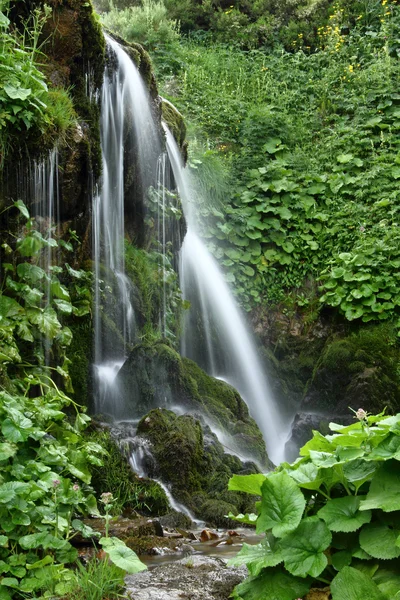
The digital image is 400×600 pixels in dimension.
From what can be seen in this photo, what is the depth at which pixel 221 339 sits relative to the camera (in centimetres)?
848

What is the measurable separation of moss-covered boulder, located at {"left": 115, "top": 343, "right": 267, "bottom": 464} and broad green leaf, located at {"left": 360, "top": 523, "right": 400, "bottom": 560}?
3.61m

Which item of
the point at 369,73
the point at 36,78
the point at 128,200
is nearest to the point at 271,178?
the point at 369,73

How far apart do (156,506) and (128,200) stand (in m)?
3.69

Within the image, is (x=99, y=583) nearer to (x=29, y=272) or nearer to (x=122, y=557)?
(x=122, y=557)

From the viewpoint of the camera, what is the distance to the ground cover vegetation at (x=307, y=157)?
9.18 meters

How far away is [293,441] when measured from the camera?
24.5 ft

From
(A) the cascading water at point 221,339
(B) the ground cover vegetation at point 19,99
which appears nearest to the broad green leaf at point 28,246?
(B) the ground cover vegetation at point 19,99

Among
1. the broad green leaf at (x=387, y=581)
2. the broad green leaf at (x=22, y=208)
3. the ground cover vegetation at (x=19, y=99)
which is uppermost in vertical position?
the ground cover vegetation at (x=19, y=99)

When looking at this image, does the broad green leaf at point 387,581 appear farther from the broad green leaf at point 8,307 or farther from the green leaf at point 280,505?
the broad green leaf at point 8,307

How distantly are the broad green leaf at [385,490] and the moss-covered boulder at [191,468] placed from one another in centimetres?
235

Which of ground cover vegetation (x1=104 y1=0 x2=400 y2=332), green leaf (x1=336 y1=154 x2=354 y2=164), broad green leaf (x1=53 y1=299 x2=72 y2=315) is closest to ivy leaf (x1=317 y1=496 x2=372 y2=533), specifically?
broad green leaf (x1=53 y1=299 x2=72 y2=315)

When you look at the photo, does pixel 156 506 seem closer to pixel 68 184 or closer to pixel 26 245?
pixel 26 245

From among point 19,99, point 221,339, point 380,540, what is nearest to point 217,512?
point 380,540

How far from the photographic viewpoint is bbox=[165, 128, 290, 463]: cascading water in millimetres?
8055
